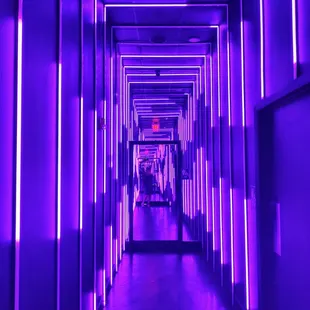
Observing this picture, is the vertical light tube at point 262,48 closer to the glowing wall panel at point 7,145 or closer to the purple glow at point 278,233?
the purple glow at point 278,233

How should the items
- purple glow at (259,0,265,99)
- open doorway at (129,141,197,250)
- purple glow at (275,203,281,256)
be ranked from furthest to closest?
open doorway at (129,141,197,250) < purple glow at (259,0,265,99) < purple glow at (275,203,281,256)

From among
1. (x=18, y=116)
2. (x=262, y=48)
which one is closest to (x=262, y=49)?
(x=262, y=48)

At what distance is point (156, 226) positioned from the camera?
9.39 m

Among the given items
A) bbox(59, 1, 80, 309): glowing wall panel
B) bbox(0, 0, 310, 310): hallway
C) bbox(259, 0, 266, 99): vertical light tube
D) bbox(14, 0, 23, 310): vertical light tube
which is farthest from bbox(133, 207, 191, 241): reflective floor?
bbox(14, 0, 23, 310): vertical light tube

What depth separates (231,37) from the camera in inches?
175

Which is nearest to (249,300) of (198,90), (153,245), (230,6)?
(230,6)

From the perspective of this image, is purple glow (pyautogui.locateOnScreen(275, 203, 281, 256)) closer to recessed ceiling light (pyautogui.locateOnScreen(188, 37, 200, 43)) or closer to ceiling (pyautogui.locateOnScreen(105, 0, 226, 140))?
ceiling (pyautogui.locateOnScreen(105, 0, 226, 140))

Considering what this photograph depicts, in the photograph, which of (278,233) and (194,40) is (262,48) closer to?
(278,233)

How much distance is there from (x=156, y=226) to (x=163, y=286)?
14.9 ft

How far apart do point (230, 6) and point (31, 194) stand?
365 centimetres

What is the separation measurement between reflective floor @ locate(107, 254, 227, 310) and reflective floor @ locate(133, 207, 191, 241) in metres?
1.48

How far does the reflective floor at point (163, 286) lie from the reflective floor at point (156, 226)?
4.84ft

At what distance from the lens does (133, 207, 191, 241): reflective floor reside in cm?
795

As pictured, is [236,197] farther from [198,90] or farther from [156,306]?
[198,90]
